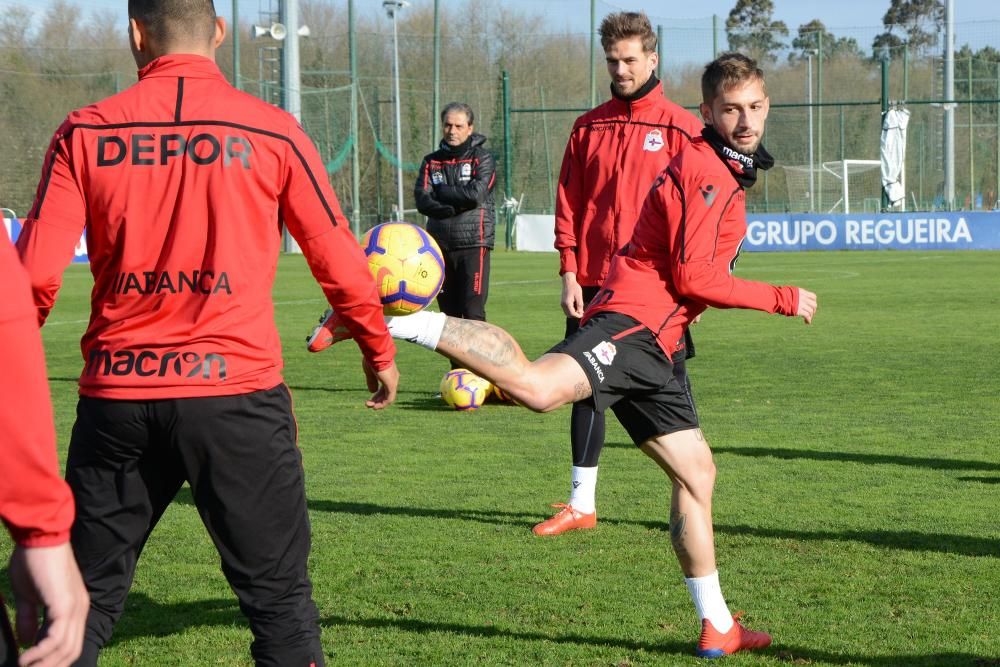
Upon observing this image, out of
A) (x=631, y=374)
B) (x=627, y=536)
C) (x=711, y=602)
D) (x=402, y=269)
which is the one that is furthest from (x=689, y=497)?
(x=627, y=536)

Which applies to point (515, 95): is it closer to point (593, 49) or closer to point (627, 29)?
point (593, 49)

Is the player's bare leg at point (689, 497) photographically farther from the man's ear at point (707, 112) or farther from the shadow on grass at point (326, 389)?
the shadow on grass at point (326, 389)

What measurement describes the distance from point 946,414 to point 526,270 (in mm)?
18900

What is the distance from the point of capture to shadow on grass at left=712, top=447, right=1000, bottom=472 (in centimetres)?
771

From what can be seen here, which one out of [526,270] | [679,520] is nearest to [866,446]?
[679,520]

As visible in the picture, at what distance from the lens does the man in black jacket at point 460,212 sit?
10859mm

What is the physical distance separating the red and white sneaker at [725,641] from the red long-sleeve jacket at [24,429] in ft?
9.60

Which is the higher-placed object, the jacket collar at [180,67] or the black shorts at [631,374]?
the jacket collar at [180,67]

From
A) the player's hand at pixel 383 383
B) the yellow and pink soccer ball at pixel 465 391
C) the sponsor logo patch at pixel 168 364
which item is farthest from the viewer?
the yellow and pink soccer ball at pixel 465 391

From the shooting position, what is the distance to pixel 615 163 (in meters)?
6.30

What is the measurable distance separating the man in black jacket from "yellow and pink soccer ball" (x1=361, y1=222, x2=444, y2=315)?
6.57 m

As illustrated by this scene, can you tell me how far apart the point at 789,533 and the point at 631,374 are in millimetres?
2030

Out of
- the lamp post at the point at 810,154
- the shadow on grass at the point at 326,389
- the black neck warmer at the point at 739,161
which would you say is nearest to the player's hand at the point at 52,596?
the black neck warmer at the point at 739,161

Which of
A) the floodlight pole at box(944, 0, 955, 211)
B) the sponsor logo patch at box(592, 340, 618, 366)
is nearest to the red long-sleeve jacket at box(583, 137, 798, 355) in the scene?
the sponsor logo patch at box(592, 340, 618, 366)
